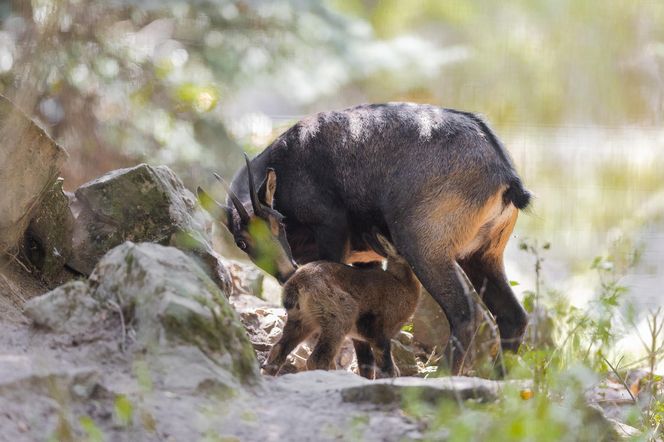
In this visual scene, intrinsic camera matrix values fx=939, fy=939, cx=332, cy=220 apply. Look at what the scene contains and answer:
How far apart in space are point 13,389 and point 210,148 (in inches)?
349

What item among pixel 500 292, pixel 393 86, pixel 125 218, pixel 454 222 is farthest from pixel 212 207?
pixel 393 86

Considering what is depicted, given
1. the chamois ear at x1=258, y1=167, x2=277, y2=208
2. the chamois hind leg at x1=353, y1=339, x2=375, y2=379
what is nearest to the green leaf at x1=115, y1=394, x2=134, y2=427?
the chamois hind leg at x1=353, y1=339, x2=375, y2=379

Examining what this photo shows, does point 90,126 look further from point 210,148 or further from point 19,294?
point 19,294

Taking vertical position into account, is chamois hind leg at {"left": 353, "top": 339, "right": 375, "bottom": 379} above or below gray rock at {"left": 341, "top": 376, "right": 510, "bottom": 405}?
below

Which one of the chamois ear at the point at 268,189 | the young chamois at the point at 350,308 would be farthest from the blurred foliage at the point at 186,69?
the young chamois at the point at 350,308

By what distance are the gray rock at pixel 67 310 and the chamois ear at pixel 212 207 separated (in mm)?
2248

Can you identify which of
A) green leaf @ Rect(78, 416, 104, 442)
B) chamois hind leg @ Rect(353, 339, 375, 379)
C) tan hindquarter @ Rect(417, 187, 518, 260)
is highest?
tan hindquarter @ Rect(417, 187, 518, 260)

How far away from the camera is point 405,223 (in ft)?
20.4

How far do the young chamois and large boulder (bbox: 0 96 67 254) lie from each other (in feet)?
5.26

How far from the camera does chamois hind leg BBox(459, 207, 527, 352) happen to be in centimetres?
654

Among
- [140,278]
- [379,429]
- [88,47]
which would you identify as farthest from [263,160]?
[88,47]

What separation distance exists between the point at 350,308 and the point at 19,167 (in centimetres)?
215

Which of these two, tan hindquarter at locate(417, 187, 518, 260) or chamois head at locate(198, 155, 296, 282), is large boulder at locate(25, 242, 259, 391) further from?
tan hindquarter at locate(417, 187, 518, 260)

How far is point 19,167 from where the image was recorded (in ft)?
17.7
